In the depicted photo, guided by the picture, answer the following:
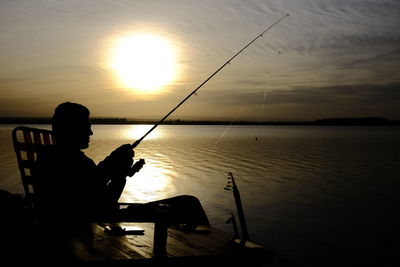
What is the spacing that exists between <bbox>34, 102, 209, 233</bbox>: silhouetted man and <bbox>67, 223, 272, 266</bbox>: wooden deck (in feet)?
1.00

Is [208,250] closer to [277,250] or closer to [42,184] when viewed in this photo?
[42,184]

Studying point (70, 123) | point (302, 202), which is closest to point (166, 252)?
point (70, 123)

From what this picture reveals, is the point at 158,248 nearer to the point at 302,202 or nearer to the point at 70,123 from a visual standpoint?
the point at 70,123

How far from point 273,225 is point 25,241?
31.5ft

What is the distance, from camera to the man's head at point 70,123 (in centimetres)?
474

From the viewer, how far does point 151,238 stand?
493cm

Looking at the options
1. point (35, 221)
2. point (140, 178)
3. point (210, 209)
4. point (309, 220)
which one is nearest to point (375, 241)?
point (309, 220)

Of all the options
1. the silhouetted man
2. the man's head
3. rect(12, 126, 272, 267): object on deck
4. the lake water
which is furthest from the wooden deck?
the lake water

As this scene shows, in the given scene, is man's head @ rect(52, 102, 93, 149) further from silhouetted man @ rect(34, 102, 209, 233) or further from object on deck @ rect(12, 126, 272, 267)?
object on deck @ rect(12, 126, 272, 267)

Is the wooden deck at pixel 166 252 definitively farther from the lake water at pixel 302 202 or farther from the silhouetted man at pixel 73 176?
the lake water at pixel 302 202

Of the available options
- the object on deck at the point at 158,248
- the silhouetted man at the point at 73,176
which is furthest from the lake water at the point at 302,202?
the silhouetted man at the point at 73,176

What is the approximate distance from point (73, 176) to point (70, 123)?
0.64 meters

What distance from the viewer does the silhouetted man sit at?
459cm

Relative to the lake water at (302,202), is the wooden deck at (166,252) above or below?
above
